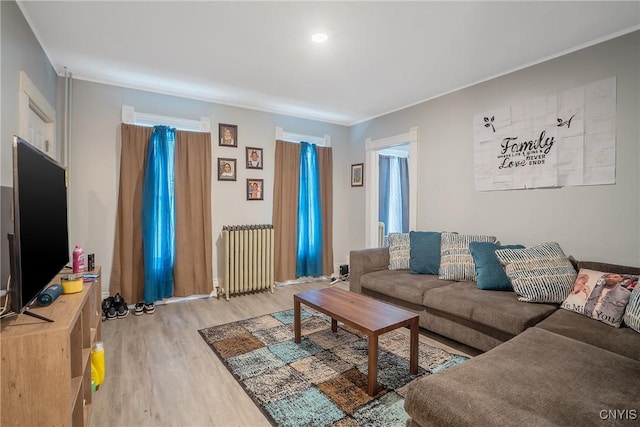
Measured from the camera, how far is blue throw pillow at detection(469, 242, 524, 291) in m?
2.60

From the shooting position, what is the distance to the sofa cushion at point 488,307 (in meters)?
2.13

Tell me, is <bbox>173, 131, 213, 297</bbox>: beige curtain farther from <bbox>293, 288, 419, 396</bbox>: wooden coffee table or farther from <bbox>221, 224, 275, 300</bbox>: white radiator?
<bbox>293, 288, 419, 396</bbox>: wooden coffee table

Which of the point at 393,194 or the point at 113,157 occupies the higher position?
the point at 113,157

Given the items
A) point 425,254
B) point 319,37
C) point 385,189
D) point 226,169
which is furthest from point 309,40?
point 385,189

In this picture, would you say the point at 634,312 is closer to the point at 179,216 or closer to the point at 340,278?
the point at 340,278

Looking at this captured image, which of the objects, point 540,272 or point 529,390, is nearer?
point 529,390

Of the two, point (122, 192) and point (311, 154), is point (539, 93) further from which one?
point (122, 192)

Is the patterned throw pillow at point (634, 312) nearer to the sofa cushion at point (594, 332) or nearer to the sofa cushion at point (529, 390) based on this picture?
the sofa cushion at point (594, 332)

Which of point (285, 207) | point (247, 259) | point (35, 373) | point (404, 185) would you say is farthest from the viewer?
point (404, 185)

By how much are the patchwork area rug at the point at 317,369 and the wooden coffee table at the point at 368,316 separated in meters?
0.13

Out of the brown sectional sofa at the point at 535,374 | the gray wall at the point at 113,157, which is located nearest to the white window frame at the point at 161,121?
the gray wall at the point at 113,157

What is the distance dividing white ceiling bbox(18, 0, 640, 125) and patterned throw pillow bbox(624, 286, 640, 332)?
1.84 metres

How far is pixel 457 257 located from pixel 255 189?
263 cm

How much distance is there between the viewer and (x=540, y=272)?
237 cm
